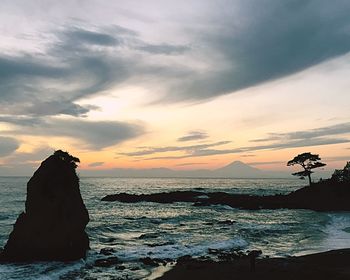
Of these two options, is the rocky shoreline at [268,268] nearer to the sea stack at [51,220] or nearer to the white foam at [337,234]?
the white foam at [337,234]

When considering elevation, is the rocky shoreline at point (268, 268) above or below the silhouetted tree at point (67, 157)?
below

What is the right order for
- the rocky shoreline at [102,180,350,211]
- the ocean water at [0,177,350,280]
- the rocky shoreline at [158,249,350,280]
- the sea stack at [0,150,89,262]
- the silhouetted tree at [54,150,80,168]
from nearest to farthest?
the rocky shoreline at [158,249,350,280]
the ocean water at [0,177,350,280]
the sea stack at [0,150,89,262]
the silhouetted tree at [54,150,80,168]
the rocky shoreline at [102,180,350,211]

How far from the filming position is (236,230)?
46875 mm

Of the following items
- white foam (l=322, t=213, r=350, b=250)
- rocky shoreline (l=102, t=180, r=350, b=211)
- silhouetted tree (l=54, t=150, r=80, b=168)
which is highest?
silhouetted tree (l=54, t=150, r=80, b=168)

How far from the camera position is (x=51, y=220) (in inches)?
1160

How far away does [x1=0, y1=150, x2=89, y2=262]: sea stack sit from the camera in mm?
28672

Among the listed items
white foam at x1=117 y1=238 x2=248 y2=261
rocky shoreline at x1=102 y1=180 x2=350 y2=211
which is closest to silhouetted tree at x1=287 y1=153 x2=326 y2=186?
rocky shoreline at x1=102 y1=180 x2=350 y2=211

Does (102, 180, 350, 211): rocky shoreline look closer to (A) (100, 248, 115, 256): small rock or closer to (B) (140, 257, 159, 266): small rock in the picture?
(A) (100, 248, 115, 256): small rock

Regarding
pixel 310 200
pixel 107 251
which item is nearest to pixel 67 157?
pixel 107 251

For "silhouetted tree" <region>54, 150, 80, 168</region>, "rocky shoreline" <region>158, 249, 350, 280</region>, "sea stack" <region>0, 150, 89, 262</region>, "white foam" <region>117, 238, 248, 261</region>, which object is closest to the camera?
"rocky shoreline" <region>158, 249, 350, 280</region>

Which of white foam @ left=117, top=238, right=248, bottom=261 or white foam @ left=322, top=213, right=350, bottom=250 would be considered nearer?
white foam @ left=117, top=238, right=248, bottom=261

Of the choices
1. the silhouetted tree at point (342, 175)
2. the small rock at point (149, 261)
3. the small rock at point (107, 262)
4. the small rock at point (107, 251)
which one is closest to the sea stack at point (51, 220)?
the small rock at point (107, 251)

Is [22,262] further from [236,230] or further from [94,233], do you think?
[236,230]

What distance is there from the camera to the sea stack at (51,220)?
94.1ft
